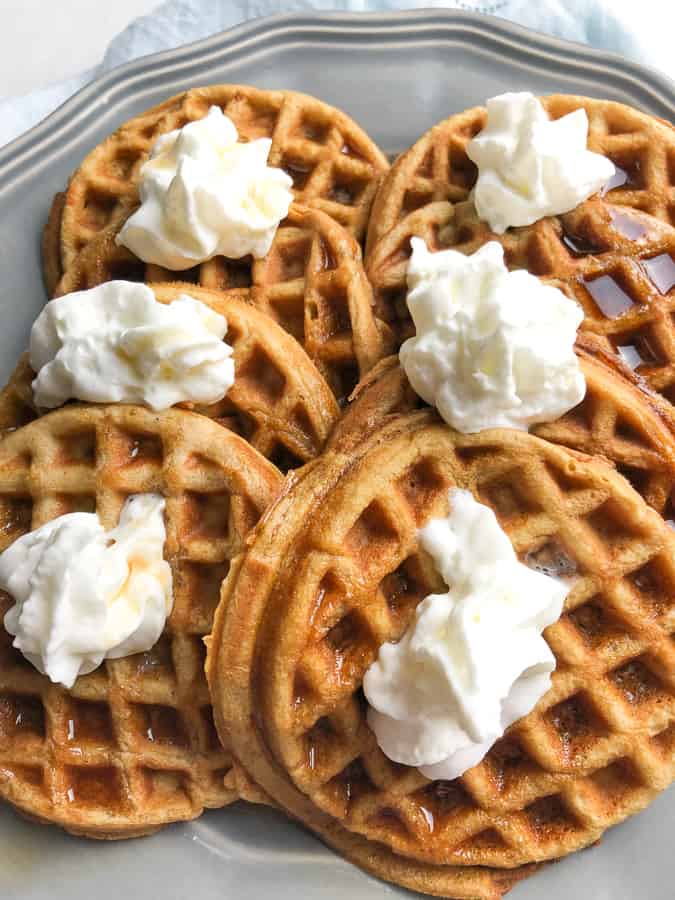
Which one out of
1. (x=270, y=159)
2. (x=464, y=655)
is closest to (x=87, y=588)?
(x=464, y=655)

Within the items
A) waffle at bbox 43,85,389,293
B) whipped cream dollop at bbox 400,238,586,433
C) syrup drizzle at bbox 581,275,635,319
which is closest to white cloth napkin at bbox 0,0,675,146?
waffle at bbox 43,85,389,293

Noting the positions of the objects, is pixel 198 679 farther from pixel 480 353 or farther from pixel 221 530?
pixel 480 353

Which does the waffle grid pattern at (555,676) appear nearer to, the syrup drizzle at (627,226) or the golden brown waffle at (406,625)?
the golden brown waffle at (406,625)

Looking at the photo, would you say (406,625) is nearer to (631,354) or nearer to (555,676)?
(555,676)

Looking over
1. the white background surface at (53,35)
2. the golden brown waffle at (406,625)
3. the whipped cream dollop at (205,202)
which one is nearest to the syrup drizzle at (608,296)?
the golden brown waffle at (406,625)

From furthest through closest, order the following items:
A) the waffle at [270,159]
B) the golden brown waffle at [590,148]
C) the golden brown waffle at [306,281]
→ the waffle at [270,159], the golden brown waffle at [590,148], the golden brown waffle at [306,281]

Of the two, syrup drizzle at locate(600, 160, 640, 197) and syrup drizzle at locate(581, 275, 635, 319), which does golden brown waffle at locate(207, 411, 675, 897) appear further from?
syrup drizzle at locate(600, 160, 640, 197)
